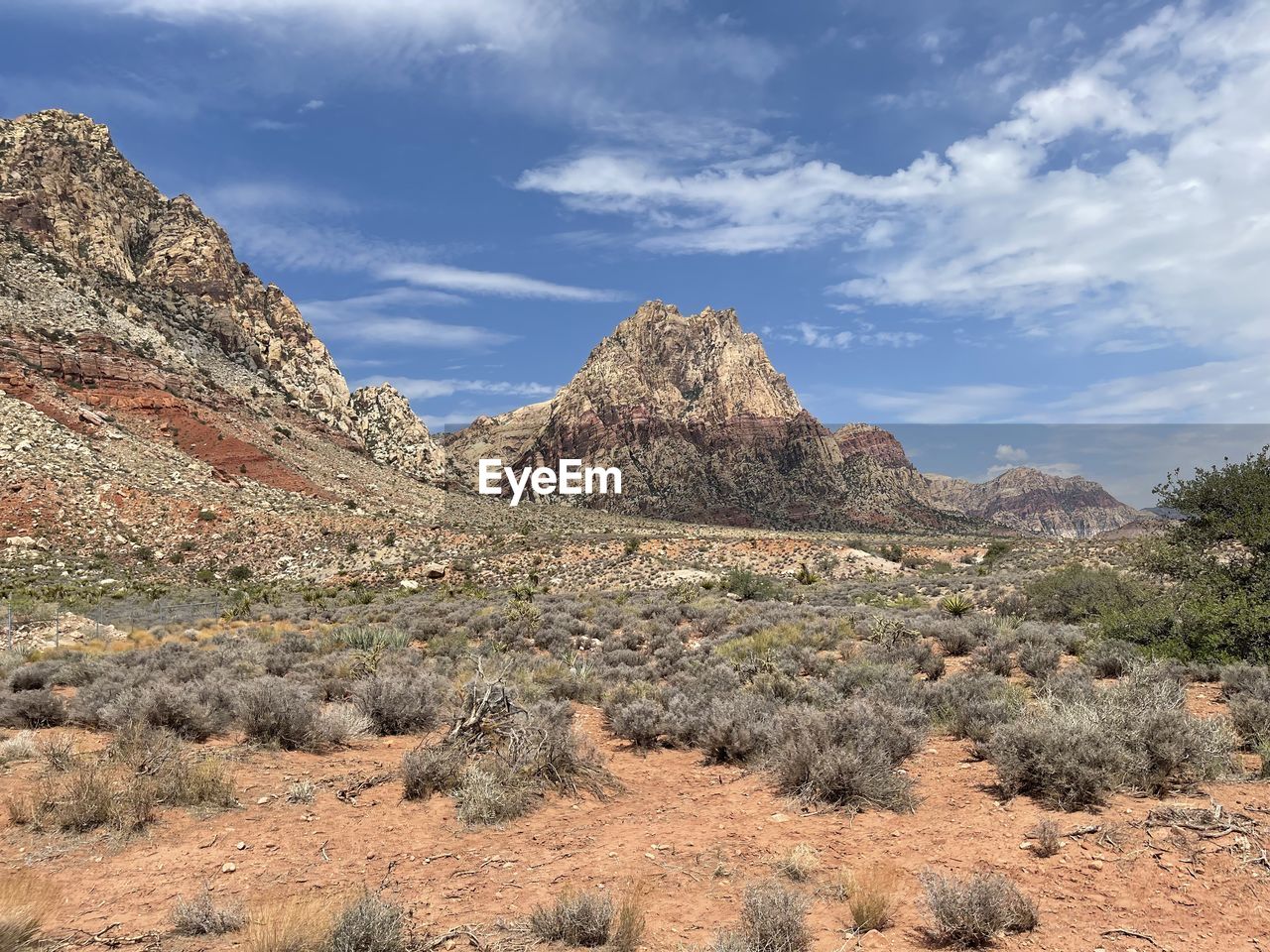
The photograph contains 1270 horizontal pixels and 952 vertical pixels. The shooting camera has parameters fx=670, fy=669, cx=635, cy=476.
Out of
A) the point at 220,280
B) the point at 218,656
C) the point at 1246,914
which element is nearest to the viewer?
the point at 1246,914

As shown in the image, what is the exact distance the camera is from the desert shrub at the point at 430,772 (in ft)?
25.2

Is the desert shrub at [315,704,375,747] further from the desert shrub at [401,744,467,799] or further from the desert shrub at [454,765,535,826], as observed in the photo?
the desert shrub at [454,765,535,826]

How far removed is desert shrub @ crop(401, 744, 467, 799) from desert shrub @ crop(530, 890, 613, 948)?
10.8ft

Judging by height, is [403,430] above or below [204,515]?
above

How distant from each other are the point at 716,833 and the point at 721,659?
308 inches

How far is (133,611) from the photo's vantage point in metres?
26.1

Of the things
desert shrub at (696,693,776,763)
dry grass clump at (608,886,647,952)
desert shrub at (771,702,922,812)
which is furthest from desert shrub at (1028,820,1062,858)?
dry grass clump at (608,886,647,952)

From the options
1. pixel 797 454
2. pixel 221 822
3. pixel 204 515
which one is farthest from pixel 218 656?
pixel 797 454

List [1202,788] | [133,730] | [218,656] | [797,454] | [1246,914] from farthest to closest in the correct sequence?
[797,454] → [218,656] → [133,730] → [1202,788] → [1246,914]

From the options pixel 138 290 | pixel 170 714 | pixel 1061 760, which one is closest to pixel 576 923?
pixel 1061 760

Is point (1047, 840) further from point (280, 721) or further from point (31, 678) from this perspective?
point (31, 678)

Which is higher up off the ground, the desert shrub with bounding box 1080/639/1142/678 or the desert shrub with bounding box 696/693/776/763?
the desert shrub with bounding box 1080/639/1142/678

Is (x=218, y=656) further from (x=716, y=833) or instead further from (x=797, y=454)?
(x=797, y=454)

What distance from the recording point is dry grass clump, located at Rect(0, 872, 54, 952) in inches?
171
